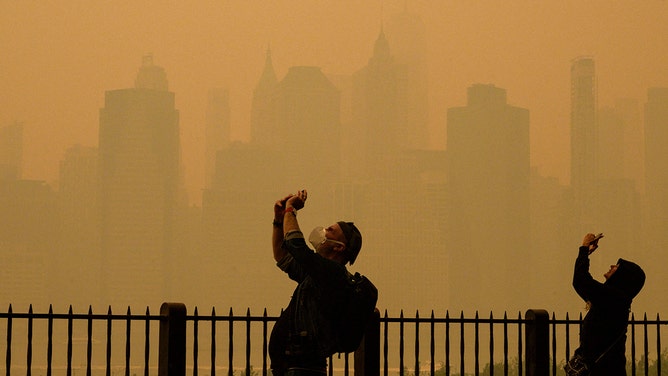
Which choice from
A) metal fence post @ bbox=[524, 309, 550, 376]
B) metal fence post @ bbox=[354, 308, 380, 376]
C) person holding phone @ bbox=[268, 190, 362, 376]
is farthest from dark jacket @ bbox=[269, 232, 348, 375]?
metal fence post @ bbox=[524, 309, 550, 376]

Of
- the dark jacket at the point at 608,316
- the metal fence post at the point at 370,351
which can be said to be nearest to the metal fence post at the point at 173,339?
the metal fence post at the point at 370,351

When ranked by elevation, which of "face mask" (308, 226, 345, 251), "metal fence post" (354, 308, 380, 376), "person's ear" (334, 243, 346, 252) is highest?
"face mask" (308, 226, 345, 251)

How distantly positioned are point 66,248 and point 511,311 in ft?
249

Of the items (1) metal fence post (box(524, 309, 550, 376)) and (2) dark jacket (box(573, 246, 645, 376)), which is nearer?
(2) dark jacket (box(573, 246, 645, 376))

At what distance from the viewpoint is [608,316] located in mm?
9188

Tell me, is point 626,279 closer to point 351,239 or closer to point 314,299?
point 351,239

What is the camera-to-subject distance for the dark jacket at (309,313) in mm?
6602

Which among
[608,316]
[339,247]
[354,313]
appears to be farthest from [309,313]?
[608,316]

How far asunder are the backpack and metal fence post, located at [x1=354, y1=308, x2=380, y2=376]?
371 cm

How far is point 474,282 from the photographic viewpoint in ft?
644

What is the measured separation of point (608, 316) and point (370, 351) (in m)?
2.45

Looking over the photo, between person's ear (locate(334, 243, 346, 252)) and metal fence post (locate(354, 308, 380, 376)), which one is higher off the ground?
person's ear (locate(334, 243, 346, 252))

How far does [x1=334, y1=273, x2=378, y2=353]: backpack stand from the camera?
22.1ft

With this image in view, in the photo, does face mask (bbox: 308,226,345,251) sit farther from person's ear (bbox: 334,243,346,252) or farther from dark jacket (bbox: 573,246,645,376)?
dark jacket (bbox: 573,246,645,376)
